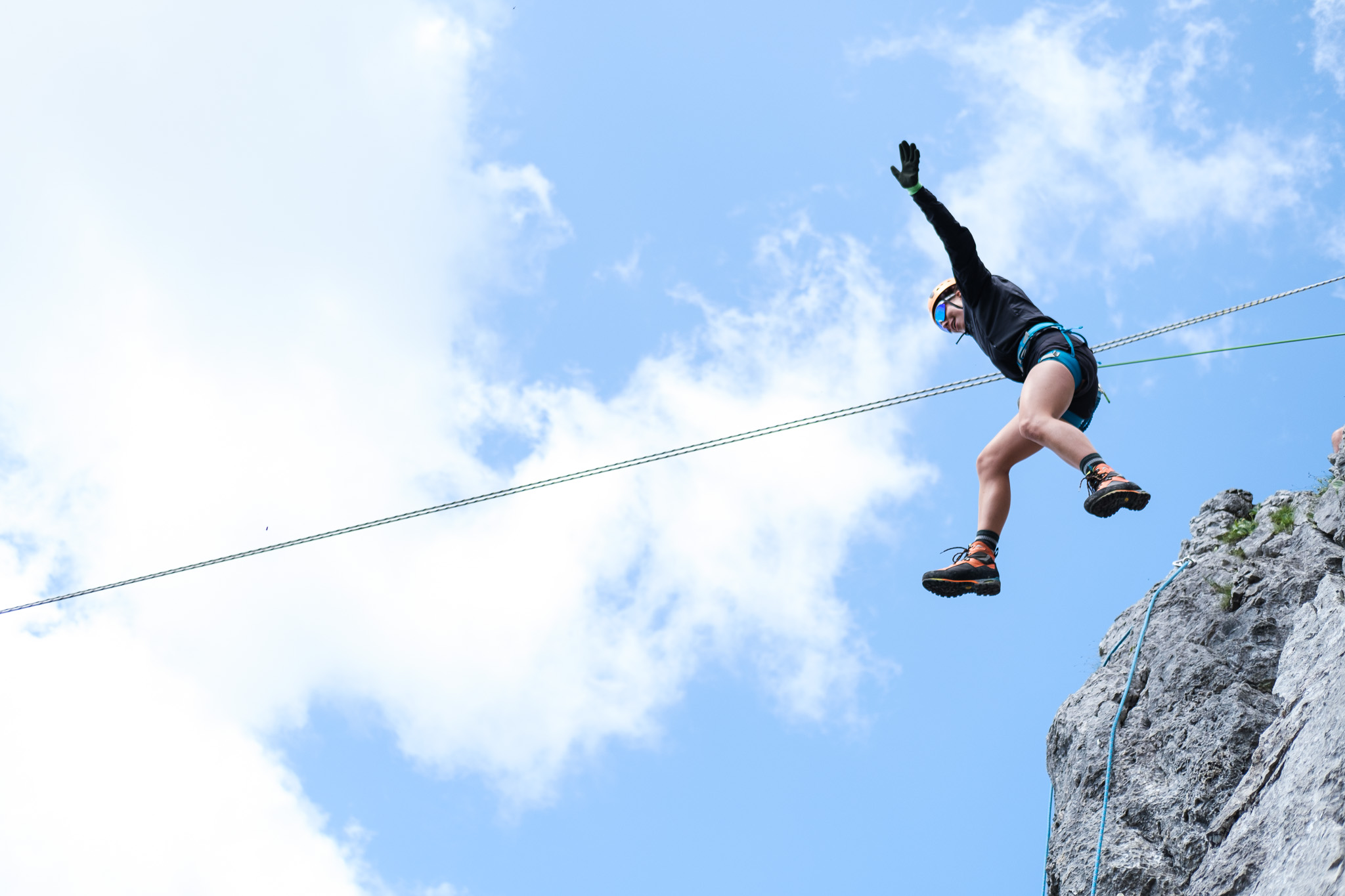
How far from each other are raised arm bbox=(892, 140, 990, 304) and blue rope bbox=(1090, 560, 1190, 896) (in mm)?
3071

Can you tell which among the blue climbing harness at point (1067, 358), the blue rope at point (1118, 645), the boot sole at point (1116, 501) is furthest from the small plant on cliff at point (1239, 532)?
the boot sole at point (1116, 501)

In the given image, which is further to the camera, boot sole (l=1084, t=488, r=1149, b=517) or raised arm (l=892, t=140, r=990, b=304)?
raised arm (l=892, t=140, r=990, b=304)

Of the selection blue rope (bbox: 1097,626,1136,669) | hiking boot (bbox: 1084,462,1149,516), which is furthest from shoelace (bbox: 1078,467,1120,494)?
blue rope (bbox: 1097,626,1136,669)

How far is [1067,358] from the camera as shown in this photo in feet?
18.1

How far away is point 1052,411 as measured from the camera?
212 inches

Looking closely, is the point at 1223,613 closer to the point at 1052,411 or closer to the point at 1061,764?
the point at 1061,764

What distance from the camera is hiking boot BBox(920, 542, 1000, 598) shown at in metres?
5.36

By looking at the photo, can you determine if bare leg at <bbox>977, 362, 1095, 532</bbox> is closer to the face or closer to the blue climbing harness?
the blue climbing harness

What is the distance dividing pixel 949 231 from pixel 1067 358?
0.91 m

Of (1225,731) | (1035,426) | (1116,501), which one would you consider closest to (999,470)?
(1035,426)

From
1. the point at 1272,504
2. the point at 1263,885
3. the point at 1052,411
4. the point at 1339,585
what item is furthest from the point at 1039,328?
the point at 1272,504

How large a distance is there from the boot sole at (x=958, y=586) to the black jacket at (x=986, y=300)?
1.28 meters

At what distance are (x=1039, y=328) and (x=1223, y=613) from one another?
2.91 m

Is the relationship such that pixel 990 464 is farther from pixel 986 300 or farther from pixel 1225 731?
pixel 1225 731
